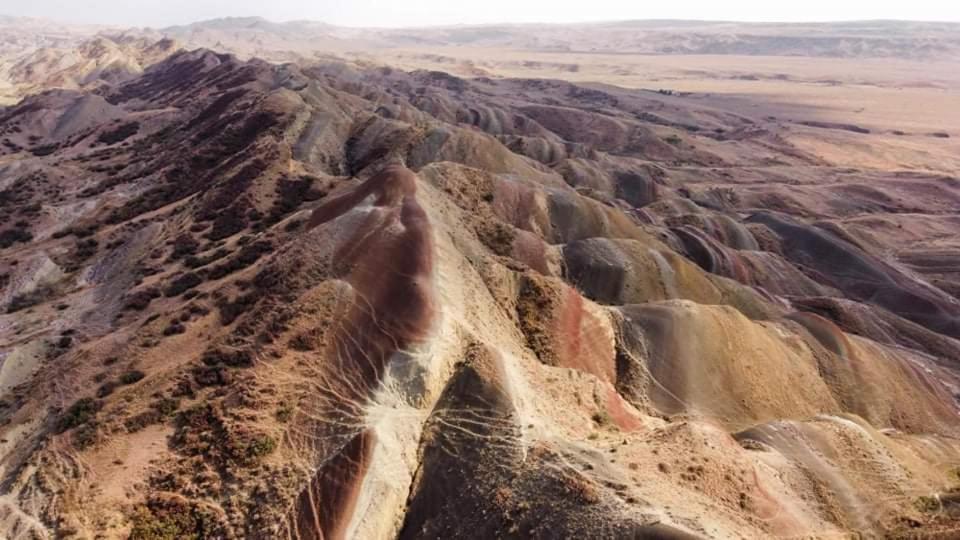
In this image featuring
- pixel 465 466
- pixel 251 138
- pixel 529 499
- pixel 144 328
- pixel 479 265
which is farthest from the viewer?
pixel 251 138

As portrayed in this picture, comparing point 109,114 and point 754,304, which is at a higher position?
point 754,304

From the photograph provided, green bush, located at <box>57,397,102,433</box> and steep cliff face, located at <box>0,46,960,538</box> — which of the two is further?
green bush, located at <box>57,397,102,433</box>

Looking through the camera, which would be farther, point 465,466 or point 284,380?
point 284,380

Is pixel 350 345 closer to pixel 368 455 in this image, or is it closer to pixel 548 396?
pixel 368 455

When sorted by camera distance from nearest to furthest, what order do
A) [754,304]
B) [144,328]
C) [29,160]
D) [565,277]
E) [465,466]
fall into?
[465,466] → [144,328] → [565,277] → [754,304] → [29,160]

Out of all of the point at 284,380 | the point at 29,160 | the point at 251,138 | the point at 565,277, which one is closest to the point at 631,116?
the point at 251,138

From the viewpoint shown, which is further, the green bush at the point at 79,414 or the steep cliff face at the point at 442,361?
the green bush at the point at 79,414

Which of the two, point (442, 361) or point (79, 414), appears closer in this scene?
point (79, 414)

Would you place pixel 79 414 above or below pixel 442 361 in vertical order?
below
